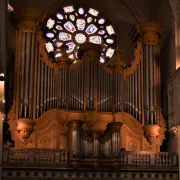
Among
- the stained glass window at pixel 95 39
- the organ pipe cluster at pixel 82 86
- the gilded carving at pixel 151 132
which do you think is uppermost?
the stained glass window at pixel 95 39

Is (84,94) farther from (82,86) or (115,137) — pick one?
(115,137)

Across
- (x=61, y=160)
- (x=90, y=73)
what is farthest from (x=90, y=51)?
(x=61, y=160)

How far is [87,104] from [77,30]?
4.87 meters

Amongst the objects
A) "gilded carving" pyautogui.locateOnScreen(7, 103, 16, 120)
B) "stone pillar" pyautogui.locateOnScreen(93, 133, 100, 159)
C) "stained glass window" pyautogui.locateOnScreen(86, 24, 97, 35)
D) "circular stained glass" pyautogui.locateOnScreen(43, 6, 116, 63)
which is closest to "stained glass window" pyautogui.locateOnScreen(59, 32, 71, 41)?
"circular stained glass" pyautogui.locateOnScreen(43, 6, 116, 63)

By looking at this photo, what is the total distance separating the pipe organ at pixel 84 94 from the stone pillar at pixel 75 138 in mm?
365

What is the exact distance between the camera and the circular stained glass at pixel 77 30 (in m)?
25.8

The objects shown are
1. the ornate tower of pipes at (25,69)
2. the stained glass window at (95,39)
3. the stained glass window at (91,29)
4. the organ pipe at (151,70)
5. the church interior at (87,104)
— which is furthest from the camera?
the stained glass window at (91,29)

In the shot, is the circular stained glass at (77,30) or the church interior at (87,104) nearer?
the church interior at (87,104)

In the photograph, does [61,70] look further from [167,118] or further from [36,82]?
[167,118]

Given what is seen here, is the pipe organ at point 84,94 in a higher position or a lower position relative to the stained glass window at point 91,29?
lower

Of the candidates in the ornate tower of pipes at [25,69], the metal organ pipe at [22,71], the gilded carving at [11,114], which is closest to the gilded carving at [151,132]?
the ornate tower of pipes at [25,69]

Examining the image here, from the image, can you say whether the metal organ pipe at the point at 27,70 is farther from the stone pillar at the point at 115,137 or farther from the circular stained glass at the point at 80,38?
the circular stained glass at the point at 80,38

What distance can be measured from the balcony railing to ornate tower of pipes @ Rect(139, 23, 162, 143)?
127cm

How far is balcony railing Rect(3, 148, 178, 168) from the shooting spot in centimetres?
2080
